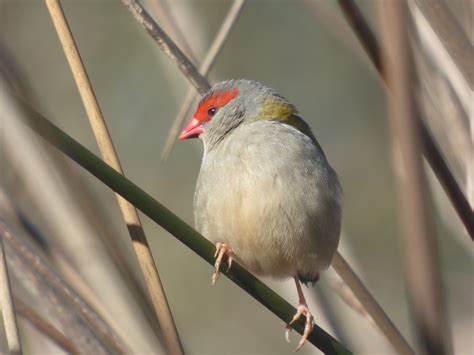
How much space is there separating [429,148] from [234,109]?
156cm

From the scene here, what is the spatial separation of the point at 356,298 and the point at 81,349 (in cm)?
116

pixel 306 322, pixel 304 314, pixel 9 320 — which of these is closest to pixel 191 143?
pixel 304 314

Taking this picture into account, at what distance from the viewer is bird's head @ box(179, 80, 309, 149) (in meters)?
3.51

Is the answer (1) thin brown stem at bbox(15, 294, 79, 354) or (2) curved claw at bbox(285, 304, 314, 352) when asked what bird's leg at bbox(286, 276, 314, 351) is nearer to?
(2) curved claw at bbox(285, 304, 314, 352)

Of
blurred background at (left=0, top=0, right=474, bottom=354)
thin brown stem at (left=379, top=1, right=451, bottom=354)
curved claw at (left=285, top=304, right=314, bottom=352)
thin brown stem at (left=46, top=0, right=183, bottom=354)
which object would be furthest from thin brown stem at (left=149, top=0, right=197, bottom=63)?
blurred background at (left=0, top=0, right=474, bottom=354)

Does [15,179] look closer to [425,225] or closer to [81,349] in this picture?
[81,349]

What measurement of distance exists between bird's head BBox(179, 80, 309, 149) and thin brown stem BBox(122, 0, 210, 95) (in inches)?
18.7

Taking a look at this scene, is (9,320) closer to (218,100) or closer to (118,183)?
(118,183)

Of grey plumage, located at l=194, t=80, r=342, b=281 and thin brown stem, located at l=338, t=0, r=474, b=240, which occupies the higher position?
thin brown stem, located at l=338, t=0, r=474, b=240

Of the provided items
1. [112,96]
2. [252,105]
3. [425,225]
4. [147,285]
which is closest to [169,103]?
[112,96]

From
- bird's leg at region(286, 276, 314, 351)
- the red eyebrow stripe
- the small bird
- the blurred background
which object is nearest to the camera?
bird's leg at region(286, 276, 314, 351)

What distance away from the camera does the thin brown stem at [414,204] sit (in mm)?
1295

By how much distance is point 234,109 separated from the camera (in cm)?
360

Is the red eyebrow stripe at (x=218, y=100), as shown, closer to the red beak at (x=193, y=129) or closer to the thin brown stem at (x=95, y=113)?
→ the red beak at (x=193, y=129)
